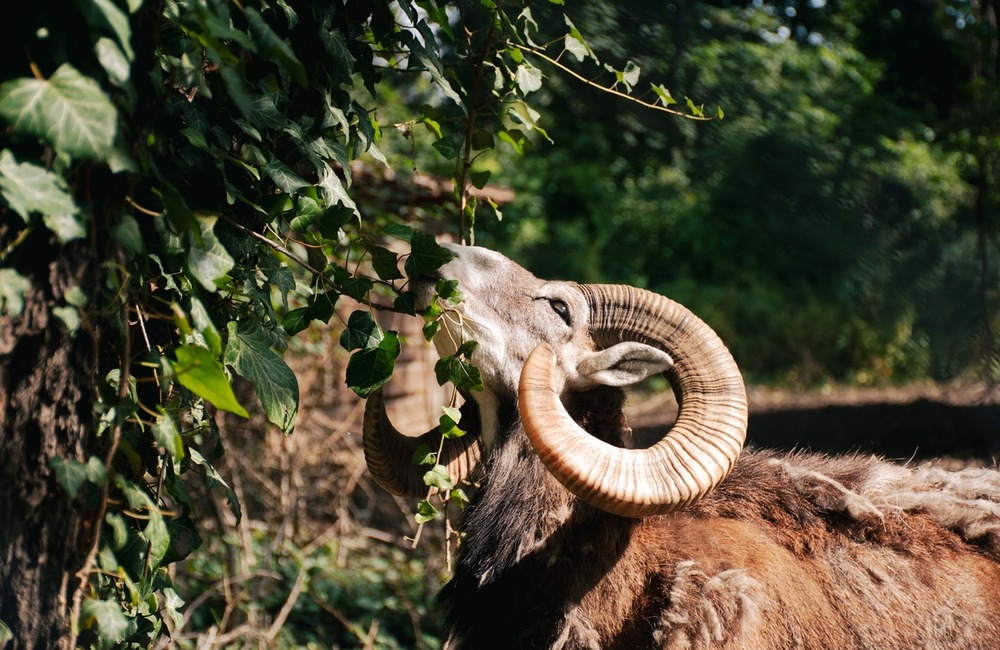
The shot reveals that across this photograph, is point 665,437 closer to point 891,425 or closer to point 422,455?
point 422,455

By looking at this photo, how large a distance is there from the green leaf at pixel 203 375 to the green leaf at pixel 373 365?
2.39 ft

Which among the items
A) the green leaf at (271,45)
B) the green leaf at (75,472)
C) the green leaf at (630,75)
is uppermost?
the green leaf at (271,45)

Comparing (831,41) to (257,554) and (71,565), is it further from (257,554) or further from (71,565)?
(71,565)

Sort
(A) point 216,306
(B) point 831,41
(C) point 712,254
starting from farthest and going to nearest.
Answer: (C) point 712,254 < (B) point 831,41 < (A) point 216,306

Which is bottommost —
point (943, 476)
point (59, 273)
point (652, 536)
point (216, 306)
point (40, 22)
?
point (652, 536)

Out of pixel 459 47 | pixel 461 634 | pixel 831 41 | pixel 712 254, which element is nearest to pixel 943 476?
pixel 461 634

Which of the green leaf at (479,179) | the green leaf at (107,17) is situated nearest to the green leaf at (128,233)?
the green leaf at (107,17)

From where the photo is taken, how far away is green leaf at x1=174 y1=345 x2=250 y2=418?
2.04m

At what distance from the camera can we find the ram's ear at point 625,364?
135 inches

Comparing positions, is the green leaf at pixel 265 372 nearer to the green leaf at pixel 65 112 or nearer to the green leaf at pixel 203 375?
the green leaf at pixel 203 375

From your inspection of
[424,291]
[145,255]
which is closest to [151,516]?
[145,255]

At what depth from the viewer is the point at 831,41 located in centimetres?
1502

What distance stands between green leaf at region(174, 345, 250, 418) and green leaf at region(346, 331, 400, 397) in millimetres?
728

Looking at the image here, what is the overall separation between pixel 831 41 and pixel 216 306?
1497 centimetres
